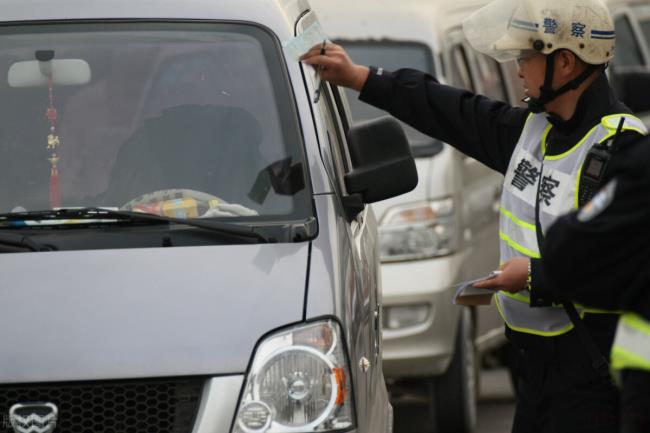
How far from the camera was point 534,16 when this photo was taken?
4492 mm

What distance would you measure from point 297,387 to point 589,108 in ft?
3.84

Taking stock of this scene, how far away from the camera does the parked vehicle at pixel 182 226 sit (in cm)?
404

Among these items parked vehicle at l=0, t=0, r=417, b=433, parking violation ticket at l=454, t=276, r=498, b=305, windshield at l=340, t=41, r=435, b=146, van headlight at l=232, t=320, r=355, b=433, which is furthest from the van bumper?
van headlight at l=232, t=320, r=355, b=433

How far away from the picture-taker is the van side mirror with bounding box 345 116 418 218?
4.74 m

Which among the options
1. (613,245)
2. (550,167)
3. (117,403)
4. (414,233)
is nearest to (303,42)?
(550,167)

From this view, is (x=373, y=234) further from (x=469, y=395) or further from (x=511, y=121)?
(x=469, y=395)

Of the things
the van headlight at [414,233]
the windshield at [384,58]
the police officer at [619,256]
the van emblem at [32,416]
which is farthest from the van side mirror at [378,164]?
the windshield at [384,58]

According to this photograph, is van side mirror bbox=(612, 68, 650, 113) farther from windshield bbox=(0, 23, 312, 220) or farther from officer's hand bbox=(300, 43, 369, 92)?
windshield bbox=(0, 23, 312, 220)

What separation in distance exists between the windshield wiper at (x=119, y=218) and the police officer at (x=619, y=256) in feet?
4.22

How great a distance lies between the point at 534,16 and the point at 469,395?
4.21 meters

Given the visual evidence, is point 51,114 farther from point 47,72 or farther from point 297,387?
point 297,387

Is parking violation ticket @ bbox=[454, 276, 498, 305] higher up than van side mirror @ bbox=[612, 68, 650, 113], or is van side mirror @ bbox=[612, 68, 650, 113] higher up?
parking violation ticket @ bbox=[454, 276, 498, 305]

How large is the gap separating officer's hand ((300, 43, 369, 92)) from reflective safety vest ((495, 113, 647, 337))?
78cm

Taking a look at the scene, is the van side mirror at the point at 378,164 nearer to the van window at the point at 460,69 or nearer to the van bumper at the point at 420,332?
the van bumper at the point at 420,332
